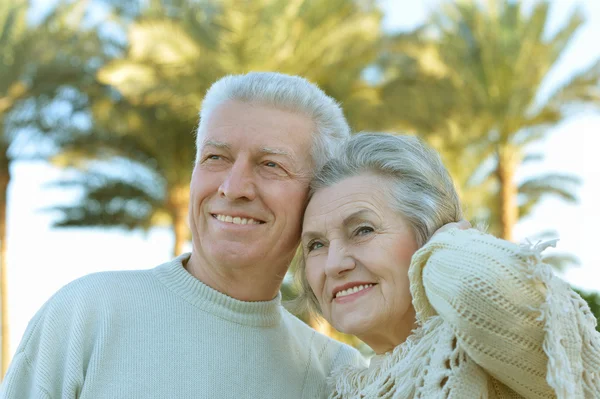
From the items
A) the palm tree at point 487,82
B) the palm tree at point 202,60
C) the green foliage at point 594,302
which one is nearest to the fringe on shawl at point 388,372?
the green foliage at point 594,302

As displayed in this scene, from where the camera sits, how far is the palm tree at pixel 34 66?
14375 millimetres

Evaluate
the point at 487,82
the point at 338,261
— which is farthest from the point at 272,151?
the point at 487,82

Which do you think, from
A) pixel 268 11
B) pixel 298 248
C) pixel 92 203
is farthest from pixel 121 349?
pixel 92 203

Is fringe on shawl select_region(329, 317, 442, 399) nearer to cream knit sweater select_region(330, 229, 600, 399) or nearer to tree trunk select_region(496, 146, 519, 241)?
cream knit sweater select_region(330, 229, 600, 399)

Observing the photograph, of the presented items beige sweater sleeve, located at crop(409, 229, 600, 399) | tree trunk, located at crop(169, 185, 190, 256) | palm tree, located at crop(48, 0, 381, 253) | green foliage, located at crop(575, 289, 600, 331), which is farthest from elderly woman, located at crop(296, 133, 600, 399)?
tree trunk, located at crop(169, 185, 190, 256)

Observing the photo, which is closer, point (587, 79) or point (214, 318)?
point (214, 318)

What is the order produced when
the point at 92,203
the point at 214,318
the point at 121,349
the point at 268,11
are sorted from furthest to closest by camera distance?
1. the point at 92,203
2. the point at 268,11
3. the point at 214,318
4. the point at 121,349

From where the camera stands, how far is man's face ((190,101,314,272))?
3.30 metres

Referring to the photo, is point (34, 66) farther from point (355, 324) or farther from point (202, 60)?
point (355, 324)

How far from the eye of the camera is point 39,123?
1560cm

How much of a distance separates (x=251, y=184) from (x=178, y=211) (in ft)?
43.9

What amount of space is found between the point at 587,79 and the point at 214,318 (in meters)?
12.7

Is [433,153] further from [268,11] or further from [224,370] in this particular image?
[268,11]

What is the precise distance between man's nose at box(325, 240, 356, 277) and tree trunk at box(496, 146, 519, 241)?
1280 cm
